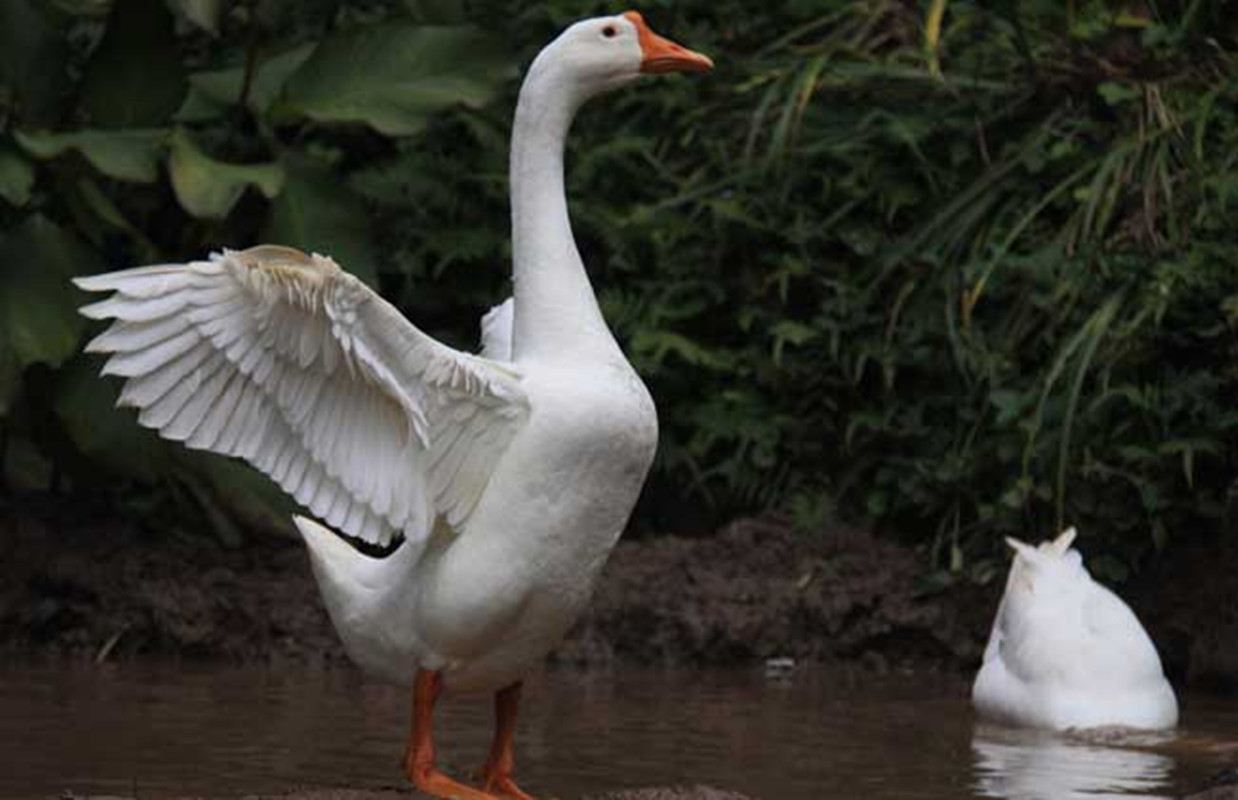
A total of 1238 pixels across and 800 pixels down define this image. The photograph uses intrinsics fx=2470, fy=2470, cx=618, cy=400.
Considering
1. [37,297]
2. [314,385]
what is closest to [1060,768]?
[314,385]

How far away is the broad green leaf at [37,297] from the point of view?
9.56 meters

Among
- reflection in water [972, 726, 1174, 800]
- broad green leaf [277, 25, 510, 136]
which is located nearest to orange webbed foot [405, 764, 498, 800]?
reflection in water [972, 726, 1174, 800]

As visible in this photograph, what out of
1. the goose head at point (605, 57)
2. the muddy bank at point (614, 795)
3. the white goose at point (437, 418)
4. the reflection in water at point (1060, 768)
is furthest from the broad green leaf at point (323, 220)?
the muddy bank at point (614, 795)

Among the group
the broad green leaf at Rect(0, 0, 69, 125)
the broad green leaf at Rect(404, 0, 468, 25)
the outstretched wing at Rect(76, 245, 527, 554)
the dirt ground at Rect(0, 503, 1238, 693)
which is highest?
the broad green leaf at Rect(404, 0, 468, 25)

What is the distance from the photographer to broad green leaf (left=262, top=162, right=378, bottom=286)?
1012cm

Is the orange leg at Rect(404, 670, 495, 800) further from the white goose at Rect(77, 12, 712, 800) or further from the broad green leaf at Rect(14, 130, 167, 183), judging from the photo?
the broad green leaf at Rect(14, 130, 167, 183)

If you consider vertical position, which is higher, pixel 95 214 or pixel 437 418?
pixel 95 214

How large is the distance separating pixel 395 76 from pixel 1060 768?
4.23 meters

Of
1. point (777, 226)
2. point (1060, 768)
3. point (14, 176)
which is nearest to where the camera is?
point (1060, 768)

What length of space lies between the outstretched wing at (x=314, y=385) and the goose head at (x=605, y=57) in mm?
847

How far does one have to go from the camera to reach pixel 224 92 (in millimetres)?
10539

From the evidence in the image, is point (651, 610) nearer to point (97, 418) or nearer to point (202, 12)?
point (97, 418)

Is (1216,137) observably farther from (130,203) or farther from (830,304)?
(130,203)

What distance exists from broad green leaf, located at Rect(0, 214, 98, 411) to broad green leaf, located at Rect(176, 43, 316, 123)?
0.93 metres
